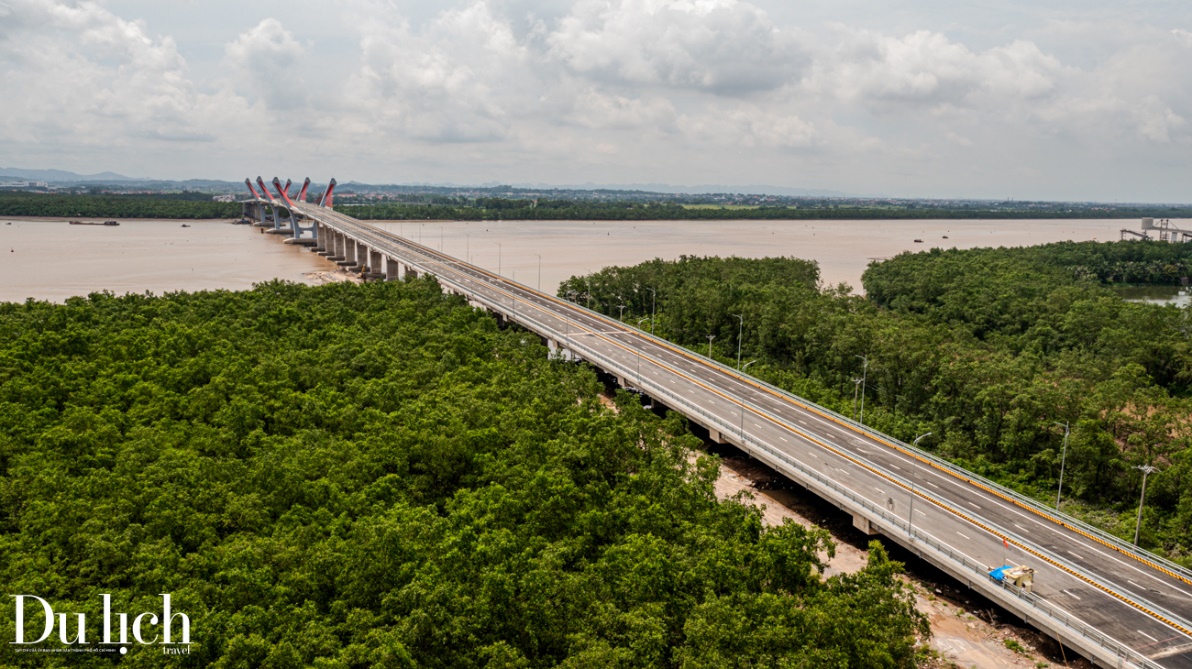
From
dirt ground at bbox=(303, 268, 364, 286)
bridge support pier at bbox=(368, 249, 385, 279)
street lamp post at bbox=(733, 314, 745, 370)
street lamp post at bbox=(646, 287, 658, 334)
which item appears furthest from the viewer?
bridge support pier at bbox=(368, 249, 385, 279)

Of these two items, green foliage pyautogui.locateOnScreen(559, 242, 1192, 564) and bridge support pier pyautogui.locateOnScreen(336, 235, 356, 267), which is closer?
green foliage pyautogui.locateOnScreen(559, 242, 1192, 564)

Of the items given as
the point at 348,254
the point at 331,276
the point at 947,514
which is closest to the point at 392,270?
the point at 331,276

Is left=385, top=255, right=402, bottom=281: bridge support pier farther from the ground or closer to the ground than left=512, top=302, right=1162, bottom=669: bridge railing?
farther from the ground

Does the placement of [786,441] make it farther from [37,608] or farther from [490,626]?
[37,608]

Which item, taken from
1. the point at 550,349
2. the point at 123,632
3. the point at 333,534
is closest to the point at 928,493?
the point at 333,534

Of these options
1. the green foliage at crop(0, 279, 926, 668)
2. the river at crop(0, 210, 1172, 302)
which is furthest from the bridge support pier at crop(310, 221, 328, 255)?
the green foliage at crop(0, 279, 926, 668)

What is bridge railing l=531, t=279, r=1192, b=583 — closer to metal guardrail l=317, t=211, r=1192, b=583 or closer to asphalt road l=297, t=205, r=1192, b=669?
metal guardrail l=317, t=211, r=1192, b=583

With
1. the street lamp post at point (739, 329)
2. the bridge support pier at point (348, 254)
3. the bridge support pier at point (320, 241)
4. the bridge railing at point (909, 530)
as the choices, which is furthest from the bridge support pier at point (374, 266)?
the bridge railing at point (909, 530)
